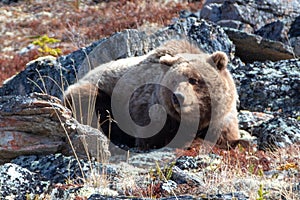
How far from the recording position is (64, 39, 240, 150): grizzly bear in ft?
20.7

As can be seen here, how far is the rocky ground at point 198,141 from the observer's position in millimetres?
3945

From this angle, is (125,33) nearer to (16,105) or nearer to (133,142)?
(133,142)

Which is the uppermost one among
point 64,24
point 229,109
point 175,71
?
point 175,71

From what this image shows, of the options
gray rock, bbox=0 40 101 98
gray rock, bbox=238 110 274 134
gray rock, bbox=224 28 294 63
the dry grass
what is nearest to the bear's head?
gray rock, bbox=238 110 274 134

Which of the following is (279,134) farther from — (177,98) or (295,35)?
(295,35)

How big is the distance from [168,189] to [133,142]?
128 inches

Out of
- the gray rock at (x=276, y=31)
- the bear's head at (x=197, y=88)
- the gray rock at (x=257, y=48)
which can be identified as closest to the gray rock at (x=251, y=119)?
the bear's head at (x=197, y=88)

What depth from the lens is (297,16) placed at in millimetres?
12422

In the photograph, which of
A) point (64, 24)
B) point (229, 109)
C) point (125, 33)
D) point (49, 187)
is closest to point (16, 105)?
point (49, 187)

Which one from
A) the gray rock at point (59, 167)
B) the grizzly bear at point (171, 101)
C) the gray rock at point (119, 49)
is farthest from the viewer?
the gray rock at point (119, 49)

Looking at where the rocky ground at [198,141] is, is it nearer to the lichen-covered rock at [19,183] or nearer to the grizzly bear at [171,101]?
the lichen-covered rock at [19,183]

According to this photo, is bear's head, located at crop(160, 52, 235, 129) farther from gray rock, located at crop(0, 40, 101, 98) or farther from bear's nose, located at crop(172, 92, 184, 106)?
gray rock, located at crop(0, 40, 101, 98)

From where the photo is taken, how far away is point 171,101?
6.21 meters

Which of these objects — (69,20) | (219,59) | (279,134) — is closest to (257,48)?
(219,59)
